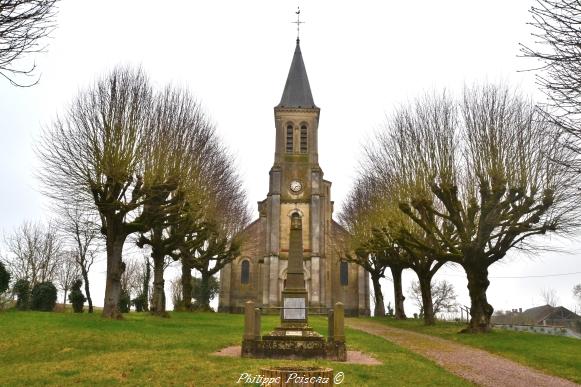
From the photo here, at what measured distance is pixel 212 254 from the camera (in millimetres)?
36000

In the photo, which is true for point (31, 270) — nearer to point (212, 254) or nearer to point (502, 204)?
Answer: point (212, 254)

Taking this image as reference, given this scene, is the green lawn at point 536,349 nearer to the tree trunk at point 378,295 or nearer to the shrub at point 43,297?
the tree trunk at point 378,295

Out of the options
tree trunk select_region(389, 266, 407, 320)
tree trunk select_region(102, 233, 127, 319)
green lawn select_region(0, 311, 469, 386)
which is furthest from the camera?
tree trunk select_region(389, 266, 407, 320)

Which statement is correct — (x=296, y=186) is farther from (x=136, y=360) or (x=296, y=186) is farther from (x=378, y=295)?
(x=136, y=360)

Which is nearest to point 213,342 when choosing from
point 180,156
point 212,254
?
point 180,156

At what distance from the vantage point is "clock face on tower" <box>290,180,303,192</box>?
49000 mm

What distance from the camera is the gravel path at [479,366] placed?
1212cm

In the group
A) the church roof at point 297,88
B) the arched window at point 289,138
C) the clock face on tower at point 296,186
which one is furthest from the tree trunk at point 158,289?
the church roof at point 297,88

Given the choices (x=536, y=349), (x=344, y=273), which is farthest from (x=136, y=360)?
(x=344, y=273)

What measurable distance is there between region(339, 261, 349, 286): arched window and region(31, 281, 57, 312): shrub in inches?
1113

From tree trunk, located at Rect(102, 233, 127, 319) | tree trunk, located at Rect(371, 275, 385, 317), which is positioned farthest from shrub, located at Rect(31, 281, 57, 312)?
tree trunk, located at Rect(371, 275, 385, 317)

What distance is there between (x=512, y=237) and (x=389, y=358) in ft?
36.4

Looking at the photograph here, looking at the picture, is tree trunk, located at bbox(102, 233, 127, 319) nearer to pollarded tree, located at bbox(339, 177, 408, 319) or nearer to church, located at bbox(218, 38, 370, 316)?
pollarded tree, located at bbox(339, 177, 408, 319)

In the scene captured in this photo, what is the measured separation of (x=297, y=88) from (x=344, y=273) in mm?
18336
